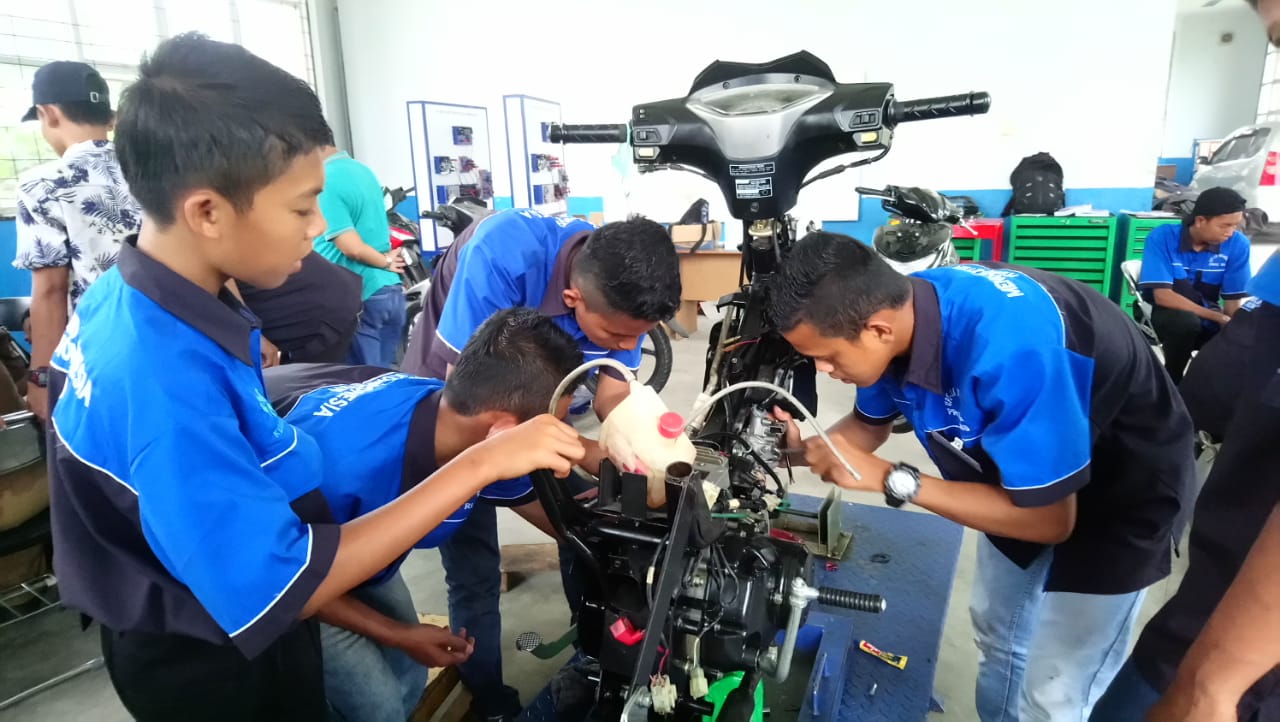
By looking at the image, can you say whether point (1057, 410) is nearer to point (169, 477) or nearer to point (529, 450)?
point (529, 450)

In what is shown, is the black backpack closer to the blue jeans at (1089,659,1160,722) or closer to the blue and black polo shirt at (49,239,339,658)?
the blue jeans at (1089,659,1160,722)

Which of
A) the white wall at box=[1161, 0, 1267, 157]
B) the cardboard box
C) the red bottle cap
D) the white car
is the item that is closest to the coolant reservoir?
the red bottle cap

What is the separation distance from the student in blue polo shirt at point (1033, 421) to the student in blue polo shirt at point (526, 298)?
31 centimetres

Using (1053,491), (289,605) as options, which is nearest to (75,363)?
(289,605)

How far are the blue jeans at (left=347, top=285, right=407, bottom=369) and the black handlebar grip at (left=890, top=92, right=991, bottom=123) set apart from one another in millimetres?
2319

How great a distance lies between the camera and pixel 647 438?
3.16 ft

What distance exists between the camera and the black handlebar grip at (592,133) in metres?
1.64

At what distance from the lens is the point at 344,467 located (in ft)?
3.69

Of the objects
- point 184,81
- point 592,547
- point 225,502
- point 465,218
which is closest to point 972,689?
point 592,547

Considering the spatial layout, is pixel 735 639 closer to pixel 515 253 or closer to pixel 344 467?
pixel 344 467

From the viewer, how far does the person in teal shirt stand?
282 cm

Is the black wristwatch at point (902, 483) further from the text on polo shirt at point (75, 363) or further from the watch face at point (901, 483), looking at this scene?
the text on polo shirt at point (75, 363)

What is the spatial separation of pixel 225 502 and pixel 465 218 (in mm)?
3835

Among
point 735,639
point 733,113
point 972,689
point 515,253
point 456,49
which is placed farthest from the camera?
point 456,49
